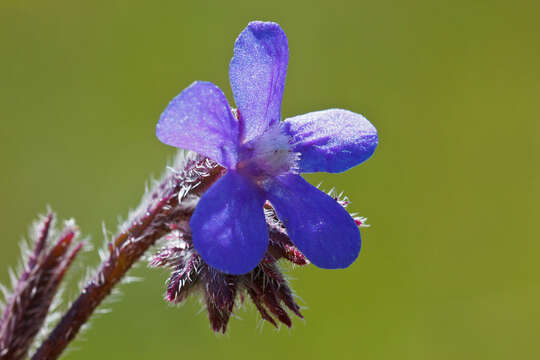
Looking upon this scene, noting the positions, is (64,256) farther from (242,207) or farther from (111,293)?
(242,207)

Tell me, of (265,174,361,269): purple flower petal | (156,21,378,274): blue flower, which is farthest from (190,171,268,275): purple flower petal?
(265,174,361,269): purple flower petal

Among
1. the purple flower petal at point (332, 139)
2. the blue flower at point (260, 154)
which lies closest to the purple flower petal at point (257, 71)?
the blue flower at point (260, 154)

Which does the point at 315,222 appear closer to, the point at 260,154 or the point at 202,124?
the point at 260,154

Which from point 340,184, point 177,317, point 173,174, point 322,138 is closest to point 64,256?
A: point 173,174

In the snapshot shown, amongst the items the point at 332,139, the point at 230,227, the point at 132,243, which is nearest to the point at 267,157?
the point at 332,139

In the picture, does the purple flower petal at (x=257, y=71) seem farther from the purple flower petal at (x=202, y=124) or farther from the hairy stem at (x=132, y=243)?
the hairy stem at (x=132, y=243)
